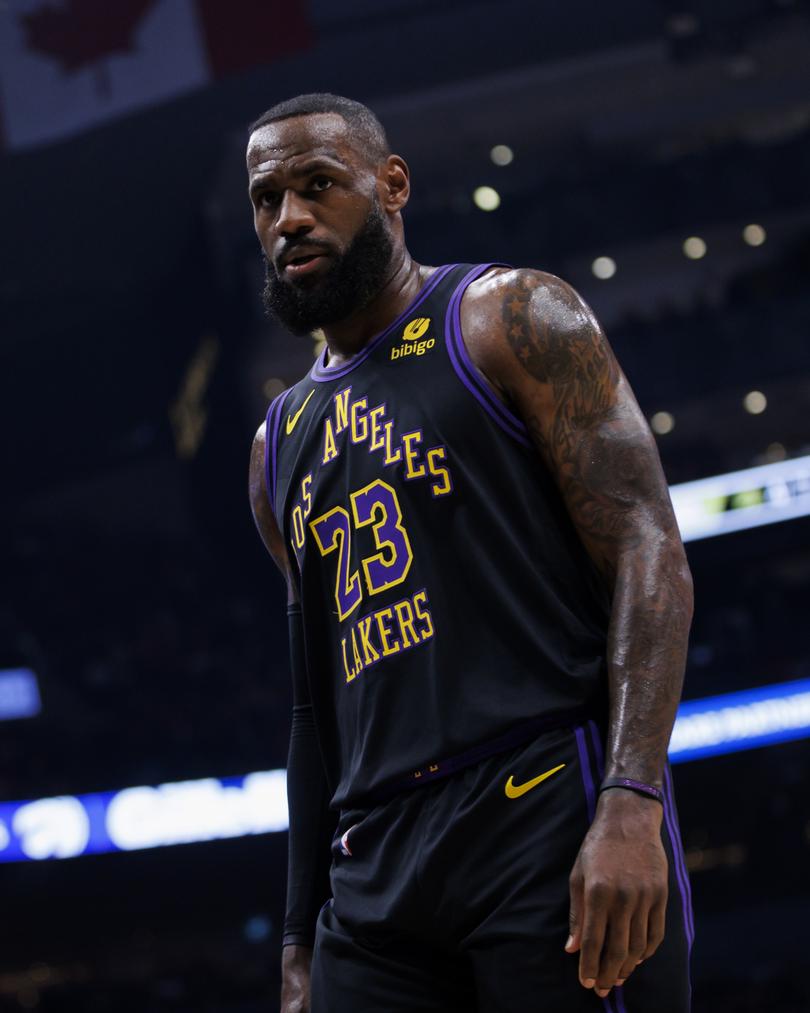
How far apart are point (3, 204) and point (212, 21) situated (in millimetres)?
4414

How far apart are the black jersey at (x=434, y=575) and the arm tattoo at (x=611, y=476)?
54 mm

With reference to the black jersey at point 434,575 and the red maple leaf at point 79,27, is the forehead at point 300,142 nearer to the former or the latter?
the black jersey at point 434,575

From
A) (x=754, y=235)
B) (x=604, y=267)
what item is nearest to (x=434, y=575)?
(x=604, y=267)

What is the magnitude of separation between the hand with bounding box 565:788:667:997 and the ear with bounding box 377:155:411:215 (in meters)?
0.97

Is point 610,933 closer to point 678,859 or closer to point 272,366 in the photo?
point 678,859

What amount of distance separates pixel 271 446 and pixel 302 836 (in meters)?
0.61

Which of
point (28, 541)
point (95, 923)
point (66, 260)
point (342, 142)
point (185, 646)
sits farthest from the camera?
point (28, 541)

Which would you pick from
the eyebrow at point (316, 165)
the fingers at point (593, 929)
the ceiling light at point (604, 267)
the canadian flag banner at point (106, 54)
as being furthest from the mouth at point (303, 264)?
the ceiling light at point (604, 267)

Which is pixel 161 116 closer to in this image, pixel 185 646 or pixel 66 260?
pixel 66 260

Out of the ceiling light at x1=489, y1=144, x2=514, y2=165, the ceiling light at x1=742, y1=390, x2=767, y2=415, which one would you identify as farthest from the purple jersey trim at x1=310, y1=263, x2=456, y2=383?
the ceiling light at x1=489, y1=144, x2=514, y2=165

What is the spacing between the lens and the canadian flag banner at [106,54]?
34.6 feet

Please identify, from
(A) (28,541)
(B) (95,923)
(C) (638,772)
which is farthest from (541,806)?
(A) (28,541)

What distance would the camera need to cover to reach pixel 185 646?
1506 centimetres

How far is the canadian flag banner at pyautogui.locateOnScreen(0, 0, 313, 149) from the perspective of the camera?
1053cm
